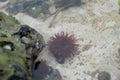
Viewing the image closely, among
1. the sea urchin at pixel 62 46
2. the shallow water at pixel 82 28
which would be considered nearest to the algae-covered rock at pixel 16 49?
the sea urchin at pixel 62 46

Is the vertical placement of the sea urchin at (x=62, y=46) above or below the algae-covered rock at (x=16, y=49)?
below

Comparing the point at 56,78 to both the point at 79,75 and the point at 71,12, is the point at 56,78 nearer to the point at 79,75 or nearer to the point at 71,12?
the point at 79,75

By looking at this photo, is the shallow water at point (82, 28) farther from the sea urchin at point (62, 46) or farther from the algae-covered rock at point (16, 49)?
the algae-covered rock at point (16, 49)

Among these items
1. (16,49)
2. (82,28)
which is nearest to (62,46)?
(82,28)

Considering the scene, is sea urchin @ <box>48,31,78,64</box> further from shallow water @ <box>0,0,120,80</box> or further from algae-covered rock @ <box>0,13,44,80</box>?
algae-covered rock @ <box>0,13,44,80</box>

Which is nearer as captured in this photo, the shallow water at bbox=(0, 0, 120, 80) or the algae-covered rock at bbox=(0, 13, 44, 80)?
the algae-covered rock at bbox=(0, 13, 44, 80)

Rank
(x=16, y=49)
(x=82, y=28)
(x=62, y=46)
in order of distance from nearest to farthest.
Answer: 1. (x=16, y=49)
2. (x=62, y=46)
3. (x=82, y=28)

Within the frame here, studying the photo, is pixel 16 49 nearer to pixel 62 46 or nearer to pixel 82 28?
pixel 62 46

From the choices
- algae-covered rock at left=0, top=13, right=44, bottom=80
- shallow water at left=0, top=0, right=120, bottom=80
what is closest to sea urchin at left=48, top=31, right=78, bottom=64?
shallow water at left=0, top=0, right=120, bottom=80
